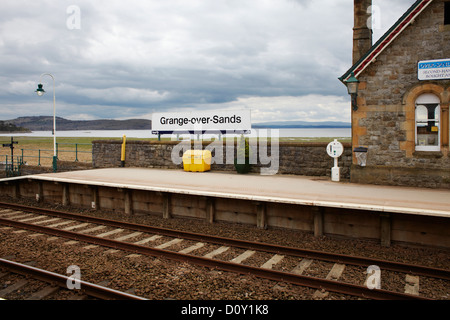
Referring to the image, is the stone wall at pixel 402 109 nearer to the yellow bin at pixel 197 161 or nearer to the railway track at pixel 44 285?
the yellow bin at pixel 197 161

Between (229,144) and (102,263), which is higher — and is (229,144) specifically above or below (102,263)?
above

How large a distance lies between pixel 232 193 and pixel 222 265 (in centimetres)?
340

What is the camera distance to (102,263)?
796 centimetres

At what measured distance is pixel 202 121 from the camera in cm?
1903

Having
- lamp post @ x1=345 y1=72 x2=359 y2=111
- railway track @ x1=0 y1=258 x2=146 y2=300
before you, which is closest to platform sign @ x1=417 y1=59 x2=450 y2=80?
lamp post @ x1=345 y1=72 x2=359 y2=111

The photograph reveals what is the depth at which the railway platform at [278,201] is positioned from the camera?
9.03 meters

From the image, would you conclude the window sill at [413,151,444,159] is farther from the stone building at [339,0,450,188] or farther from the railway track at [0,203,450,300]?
the railway track at [0,203,450,300]

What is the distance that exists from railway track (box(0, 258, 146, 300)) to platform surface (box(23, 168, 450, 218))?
16.5 feet

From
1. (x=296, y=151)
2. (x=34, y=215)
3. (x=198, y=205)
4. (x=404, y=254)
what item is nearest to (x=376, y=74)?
(x=296, y=151)

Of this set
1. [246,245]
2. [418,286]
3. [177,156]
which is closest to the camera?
[418,286]

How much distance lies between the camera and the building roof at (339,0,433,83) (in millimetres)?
11539

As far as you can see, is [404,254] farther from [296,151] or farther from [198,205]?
[296,151]

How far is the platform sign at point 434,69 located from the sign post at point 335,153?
3.42m

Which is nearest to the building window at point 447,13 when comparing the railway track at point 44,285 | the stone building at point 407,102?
the stone building at point 407,102
